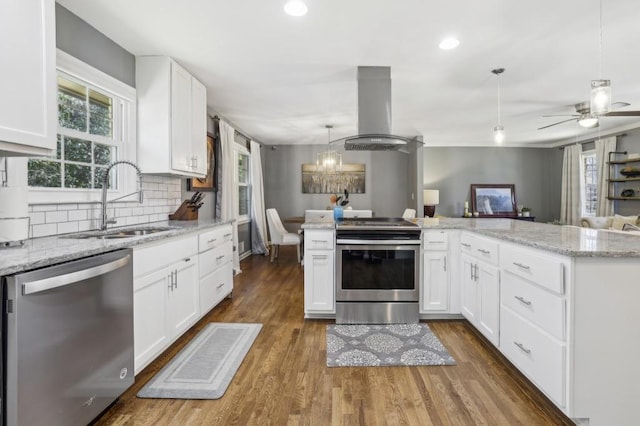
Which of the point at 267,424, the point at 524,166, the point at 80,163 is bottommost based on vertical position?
the point at 267,424

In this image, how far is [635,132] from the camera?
590 centimetres

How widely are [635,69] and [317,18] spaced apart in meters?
3.28

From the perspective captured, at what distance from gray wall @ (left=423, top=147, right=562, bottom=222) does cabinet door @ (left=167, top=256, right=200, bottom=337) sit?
6658 millimetres

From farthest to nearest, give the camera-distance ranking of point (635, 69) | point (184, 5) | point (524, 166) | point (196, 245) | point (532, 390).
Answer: point (524, 166) → point (635, 69) → point (196, 245) → point (184, 5) → point (532, 390)

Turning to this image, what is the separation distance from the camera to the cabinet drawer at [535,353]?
1.59m

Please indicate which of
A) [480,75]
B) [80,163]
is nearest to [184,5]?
[80,163]

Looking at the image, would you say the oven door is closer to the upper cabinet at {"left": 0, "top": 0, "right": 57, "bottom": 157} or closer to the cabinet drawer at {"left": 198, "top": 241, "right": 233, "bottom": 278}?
the cabinet drawer at {"left": 198, "top": 241, "right": 233, "bottom": 278}

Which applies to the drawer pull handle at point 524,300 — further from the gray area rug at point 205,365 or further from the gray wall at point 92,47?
the gray wall at point 92,47

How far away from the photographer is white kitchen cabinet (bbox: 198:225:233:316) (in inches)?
112

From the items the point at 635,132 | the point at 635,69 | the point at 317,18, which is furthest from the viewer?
the point at 635,132

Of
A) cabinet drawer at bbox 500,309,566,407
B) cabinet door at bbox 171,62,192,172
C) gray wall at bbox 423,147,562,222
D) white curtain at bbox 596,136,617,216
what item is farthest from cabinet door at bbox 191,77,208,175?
white curtain at bbox 596,136,617,216

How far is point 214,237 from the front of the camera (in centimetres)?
309

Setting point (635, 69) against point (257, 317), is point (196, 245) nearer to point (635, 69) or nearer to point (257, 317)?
point (257, 317)

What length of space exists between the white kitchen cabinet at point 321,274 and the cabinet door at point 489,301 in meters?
1.18
